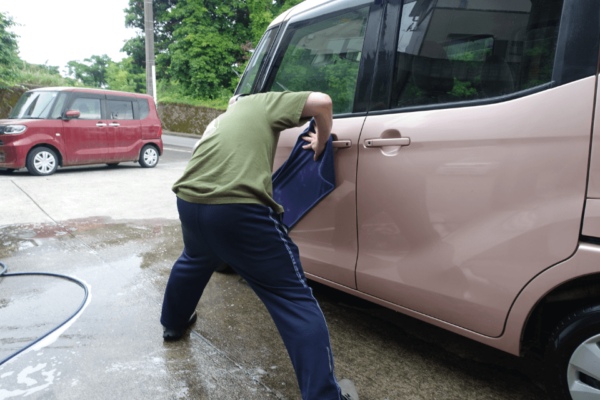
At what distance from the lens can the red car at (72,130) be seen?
26.6 feet

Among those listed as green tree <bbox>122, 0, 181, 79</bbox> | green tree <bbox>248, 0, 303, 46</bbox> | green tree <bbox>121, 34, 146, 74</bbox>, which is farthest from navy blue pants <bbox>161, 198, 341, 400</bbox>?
green tree <bbox>121, 34, 146, 74</bbox>

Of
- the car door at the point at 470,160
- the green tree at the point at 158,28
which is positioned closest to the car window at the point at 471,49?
the car door at the point at 470,160

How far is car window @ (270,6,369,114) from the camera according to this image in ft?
7.46

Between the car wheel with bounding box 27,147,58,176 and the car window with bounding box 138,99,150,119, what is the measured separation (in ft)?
7.22

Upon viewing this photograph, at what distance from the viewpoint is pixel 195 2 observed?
22.7 metres

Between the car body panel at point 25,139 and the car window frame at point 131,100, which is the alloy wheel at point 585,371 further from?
the car window frame at point 131,100

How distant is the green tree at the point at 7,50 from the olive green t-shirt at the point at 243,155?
16128 millimetres

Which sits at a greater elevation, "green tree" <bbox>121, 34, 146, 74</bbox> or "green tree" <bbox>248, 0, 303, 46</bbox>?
"green tree" <bbox>248, 0, 303, 46</bbox>

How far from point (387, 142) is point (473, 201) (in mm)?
482

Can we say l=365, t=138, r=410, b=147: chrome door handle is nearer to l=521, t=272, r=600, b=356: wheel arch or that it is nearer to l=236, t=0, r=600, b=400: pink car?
l=236, t=0, r=600, b=400: pink car

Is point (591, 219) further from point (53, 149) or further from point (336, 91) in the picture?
point (53, 149)

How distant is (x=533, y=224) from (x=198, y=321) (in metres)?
1.96

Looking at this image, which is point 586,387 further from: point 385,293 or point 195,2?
point 195,2

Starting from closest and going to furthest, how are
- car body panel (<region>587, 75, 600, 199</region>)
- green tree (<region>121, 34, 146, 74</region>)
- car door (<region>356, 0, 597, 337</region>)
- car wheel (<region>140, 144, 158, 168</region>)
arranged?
car body panel (<region>587, 75, 600, 199</region>)
car door (<region>356, 0, 597, 337</region>)
car wheel (<region>140, 144, 158, 168</region>)
green tree (<region>121, 34, 146, 74</region>)
